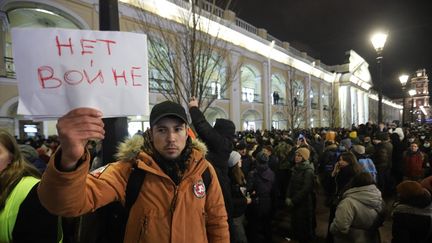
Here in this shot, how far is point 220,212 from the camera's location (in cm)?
183

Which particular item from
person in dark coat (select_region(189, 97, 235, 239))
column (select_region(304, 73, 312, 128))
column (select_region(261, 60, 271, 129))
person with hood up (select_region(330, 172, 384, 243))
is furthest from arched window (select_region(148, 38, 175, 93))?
column (select_region(304, 73, 312, 128))

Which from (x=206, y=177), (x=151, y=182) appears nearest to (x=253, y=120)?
(x=206, y=177)

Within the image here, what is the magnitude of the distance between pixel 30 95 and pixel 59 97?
0.16 m

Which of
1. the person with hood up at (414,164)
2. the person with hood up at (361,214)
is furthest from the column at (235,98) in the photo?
the person with hood up at (361,214)

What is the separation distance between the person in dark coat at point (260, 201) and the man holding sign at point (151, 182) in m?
2.88

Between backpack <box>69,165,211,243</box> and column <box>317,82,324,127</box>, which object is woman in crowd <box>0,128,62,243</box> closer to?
backpack <box>69,165,211,243</box>

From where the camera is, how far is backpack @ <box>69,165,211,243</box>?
1584 millimetres

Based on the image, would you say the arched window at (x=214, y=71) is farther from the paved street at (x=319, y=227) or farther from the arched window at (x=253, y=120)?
the arched window at (x=253, y=120)

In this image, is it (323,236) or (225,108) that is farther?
(225,108)

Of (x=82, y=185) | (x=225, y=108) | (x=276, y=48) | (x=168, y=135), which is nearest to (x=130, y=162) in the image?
(x=168, y=135)

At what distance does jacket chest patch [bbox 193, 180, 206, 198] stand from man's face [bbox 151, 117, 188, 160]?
224mm

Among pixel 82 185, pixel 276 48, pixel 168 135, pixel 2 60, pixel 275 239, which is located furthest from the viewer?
pixel 276 48

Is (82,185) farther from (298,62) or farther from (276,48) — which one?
(298,62)

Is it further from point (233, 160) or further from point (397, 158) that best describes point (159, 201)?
point (397, 158)
